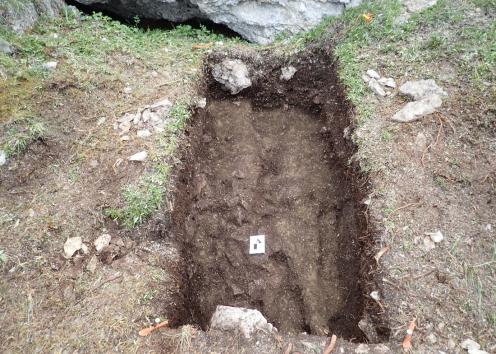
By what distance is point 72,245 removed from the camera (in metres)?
2.69

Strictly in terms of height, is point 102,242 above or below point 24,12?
Answer: below

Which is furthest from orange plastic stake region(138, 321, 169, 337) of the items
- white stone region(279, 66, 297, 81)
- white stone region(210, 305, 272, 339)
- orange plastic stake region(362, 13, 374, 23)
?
orange plastic stake region(362, 13, 374, 23)

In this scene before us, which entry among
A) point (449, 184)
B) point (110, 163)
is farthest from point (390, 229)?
point (110, 163)

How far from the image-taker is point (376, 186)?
2.86m

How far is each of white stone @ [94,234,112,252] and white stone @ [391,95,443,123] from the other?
8.17 ft

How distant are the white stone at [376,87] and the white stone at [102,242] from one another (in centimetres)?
258

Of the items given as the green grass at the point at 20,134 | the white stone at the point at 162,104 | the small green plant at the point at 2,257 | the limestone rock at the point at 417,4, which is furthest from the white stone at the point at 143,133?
the limestone rock at the point at 417,4

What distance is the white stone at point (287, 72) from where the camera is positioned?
4137mm

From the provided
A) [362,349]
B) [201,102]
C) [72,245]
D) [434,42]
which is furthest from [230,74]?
[362,349]

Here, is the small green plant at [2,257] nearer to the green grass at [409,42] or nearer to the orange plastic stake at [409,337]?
the orange plastic stake at [409,337]

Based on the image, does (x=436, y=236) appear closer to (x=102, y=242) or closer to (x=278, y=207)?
(x=278, y=207)

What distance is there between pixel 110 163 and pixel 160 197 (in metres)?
0.58

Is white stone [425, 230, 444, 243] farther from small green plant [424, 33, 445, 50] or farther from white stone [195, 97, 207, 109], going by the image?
white stone [195, 97, 207, 109]

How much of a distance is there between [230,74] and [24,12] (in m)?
2.27
